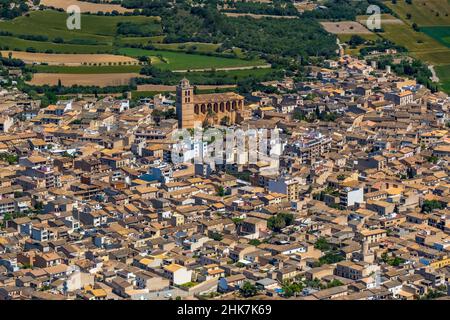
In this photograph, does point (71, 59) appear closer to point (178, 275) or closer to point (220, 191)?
point (220, 191)

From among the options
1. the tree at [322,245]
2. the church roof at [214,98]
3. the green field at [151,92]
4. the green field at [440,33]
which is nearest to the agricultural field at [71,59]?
the green field at [151,92]

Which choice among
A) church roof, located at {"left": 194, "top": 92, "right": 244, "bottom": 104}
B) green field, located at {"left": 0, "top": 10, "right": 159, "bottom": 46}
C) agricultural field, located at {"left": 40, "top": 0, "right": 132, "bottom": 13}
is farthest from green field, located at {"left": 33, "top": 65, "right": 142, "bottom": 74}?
agricultural field, located at {"left": 40, "top": 0, "right": 132, "bottom": 13}

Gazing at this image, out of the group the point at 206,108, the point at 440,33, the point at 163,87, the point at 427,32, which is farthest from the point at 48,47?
the point at 440,33

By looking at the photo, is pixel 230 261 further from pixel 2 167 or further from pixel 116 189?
pixel 2 167

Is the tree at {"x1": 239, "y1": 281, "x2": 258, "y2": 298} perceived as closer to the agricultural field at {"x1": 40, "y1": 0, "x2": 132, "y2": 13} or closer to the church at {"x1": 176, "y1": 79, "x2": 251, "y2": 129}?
the church at {"x1": 176, "y1": 79, "x2": 251, "y2": 129}
